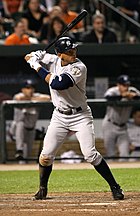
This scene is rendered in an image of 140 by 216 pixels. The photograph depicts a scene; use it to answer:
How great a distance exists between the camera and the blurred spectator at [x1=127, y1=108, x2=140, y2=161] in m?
12.9

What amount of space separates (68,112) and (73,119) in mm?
93

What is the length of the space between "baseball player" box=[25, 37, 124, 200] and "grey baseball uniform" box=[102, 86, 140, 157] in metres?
5.06

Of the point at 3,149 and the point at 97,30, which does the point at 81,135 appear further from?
the point at 97,30

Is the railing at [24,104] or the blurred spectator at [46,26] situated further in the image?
the blurred spectator at [46,26]

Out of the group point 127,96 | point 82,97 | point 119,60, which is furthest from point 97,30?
point 82,97

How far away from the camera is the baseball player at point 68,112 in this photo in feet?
24.9

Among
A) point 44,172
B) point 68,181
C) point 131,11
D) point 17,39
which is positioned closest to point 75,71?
point 44,172

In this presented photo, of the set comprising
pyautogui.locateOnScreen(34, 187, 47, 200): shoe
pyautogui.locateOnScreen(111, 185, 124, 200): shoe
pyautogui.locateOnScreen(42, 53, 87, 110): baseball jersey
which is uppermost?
pyautogui.locateOnScreen(42, 53, 87, 110): baseball jersey

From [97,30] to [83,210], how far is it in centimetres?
791

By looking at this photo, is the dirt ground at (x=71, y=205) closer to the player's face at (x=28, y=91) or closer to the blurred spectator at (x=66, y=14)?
the player's face at (x=28, y=91)

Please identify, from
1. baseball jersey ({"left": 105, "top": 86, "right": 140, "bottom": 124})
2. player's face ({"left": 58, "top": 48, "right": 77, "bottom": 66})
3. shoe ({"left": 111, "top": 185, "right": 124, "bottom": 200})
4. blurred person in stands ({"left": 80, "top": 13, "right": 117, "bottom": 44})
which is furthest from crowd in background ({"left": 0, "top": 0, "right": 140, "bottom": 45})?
shoe ({"left": 111, "top": 185, "right": 124, "bottom": 200})

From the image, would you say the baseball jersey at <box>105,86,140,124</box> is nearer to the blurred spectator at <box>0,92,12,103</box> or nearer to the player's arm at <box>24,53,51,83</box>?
the blurred spectator at <box>0,92,12,103</box>

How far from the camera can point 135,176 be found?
10.3 metres

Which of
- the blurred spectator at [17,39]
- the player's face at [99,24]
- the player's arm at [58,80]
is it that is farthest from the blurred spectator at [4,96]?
the player's arm at [58,80]
